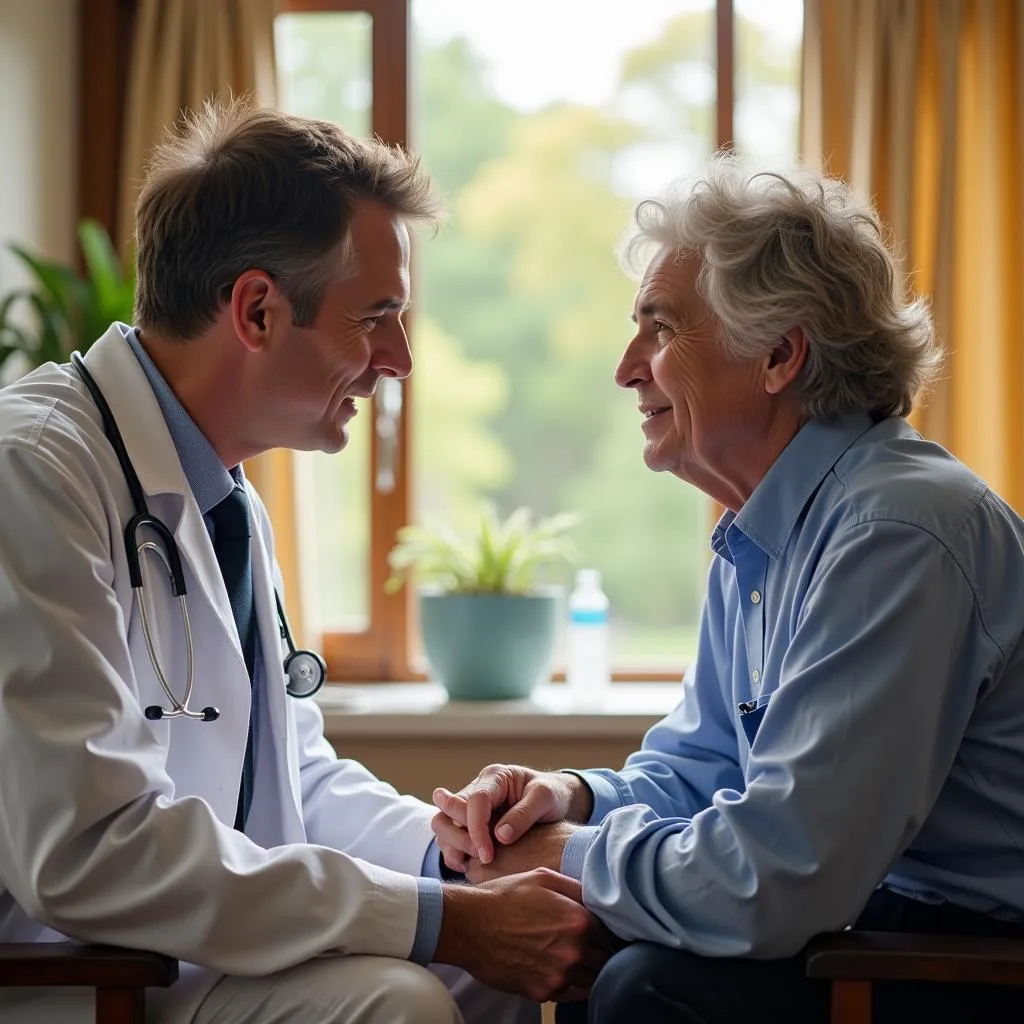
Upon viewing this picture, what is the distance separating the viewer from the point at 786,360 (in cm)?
173

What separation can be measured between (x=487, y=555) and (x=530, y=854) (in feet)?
4.39

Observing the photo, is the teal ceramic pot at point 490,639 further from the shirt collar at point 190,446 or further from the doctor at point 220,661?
the shirt collar at point 190,446

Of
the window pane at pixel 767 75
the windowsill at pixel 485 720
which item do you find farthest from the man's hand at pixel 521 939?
the window pane at pixel 767 75

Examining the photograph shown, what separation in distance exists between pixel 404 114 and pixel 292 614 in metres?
1.28

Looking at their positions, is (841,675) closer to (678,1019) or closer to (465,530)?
(678,1019)

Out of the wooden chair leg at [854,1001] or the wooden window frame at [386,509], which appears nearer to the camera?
the wooden chair leg at [854,1001]

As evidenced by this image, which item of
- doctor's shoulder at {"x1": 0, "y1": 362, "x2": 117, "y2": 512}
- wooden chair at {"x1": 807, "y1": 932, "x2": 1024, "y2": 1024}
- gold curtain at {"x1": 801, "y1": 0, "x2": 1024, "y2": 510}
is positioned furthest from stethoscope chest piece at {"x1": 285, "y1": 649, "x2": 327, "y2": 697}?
gold curtain at {"x1": 801, "y1": 0, "x2": 1024, "y2": 510}

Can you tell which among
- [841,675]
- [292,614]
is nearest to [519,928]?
[841,675]

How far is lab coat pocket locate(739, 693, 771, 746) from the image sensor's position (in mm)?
1672

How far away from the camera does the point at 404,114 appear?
11.1 feet

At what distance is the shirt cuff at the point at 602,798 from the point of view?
189 cm

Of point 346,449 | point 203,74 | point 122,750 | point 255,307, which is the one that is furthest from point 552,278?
point 122,750

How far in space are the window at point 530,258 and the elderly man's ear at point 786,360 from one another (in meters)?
1.60

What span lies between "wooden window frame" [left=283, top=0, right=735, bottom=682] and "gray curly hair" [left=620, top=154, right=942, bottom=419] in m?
1.69
